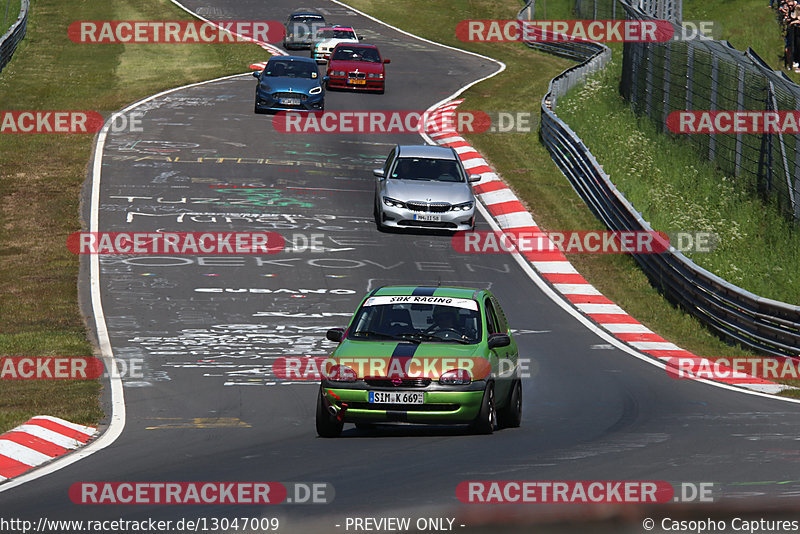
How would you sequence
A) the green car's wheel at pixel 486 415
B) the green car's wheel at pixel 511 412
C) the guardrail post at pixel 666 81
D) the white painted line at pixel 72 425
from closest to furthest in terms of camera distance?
the green car's wheel at pixel 486 415
the green car's wheel at pixel 511 412
the white painted line at pixel 72 425
the guardrail post at pixel 666 81

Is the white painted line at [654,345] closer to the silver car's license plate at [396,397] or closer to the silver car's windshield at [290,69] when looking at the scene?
the silver car's license plate at [396,397]

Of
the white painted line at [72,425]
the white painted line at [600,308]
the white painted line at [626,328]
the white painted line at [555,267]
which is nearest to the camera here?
the white painted line at [72,425]

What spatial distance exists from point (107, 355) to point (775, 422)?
362 inches

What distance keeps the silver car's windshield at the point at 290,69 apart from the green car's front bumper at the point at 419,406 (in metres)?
25.0

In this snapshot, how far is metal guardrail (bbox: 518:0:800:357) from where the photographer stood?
1877 cm

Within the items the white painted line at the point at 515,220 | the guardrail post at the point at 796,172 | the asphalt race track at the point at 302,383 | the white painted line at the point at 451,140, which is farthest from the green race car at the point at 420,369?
the white painted line at the point at 451,140

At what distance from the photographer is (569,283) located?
78.7 feet

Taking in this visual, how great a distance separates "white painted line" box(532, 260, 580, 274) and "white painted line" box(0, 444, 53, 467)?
13968mm

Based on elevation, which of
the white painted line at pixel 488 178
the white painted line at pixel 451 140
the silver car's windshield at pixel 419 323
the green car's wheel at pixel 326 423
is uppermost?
the silver car's windshield at pixel 419 323

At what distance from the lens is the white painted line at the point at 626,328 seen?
20797 mm

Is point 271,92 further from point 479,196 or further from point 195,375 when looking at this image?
point 195,375

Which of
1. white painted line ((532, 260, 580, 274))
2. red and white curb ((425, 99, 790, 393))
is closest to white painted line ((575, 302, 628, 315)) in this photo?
red and white curb ((425, 99, 790, 393))

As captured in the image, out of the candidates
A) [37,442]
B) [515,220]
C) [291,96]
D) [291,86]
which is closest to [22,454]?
[37,442]

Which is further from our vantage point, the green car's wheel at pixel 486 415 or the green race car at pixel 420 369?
the green car's wheel at pixel 486 415
